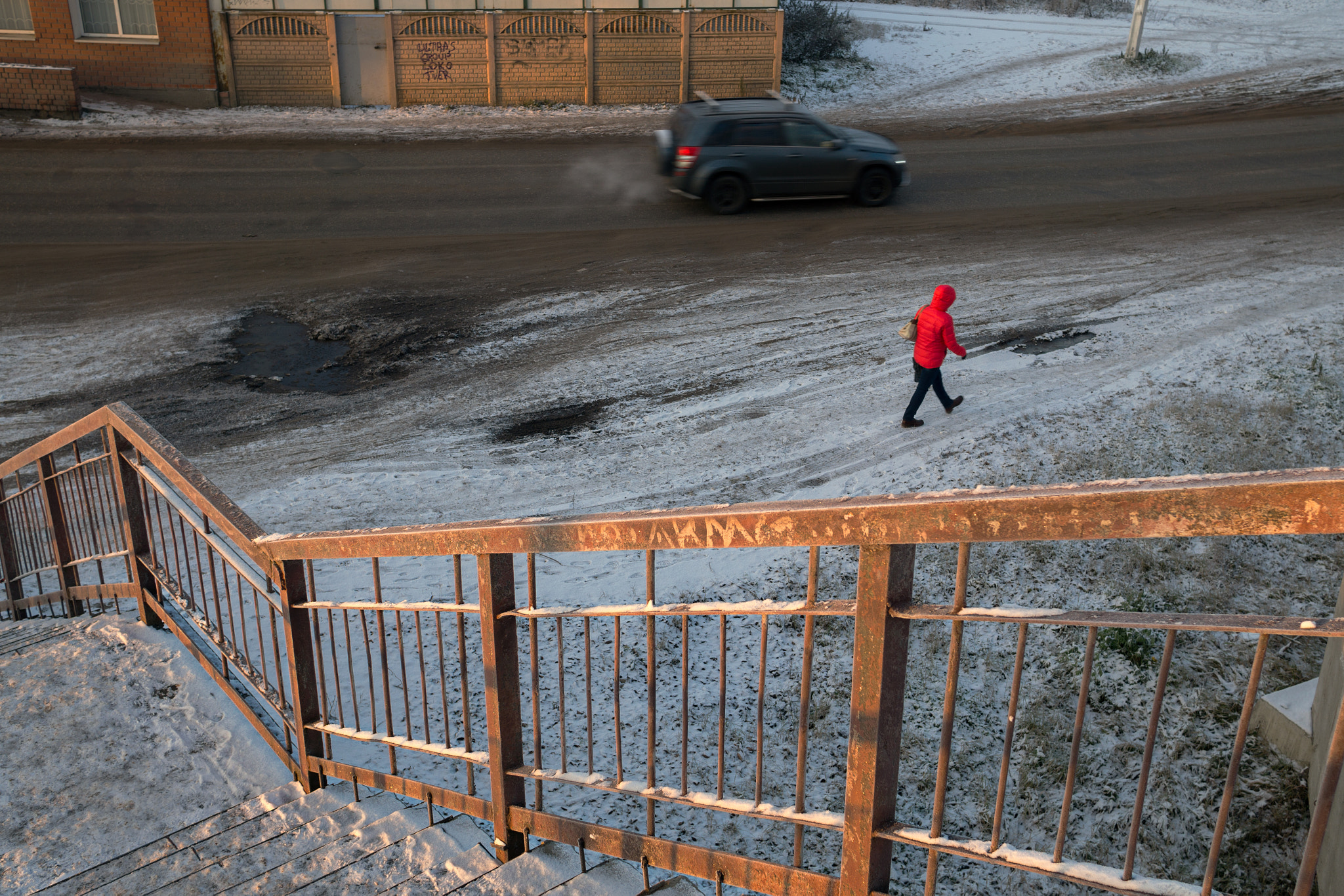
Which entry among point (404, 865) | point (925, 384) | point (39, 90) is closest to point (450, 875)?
point (404, 865)

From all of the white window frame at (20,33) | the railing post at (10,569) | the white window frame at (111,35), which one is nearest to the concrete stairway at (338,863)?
the railing post at (10,569)

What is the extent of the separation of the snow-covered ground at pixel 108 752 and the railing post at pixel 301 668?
0.66 ft

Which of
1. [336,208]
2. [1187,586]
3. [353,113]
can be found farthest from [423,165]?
[1187,586]

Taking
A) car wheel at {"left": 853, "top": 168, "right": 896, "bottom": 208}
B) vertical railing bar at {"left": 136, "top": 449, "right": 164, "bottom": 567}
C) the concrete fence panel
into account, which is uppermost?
the concrete fence panel

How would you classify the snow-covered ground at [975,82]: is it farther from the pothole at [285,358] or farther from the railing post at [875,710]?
the railing post at [875,710]

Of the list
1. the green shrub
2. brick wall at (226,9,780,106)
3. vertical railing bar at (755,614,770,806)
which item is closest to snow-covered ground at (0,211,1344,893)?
vertical railing bar at (755,614,770,806)

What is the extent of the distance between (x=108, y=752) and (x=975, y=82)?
1106 inches

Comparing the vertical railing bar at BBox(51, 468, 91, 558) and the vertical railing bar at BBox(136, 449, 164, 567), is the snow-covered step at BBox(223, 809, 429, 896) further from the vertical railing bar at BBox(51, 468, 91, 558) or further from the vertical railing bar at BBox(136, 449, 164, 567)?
the vertical railing bar at BBox(51, 468, 91, 558)

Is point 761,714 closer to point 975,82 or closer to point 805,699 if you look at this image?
point 805,699

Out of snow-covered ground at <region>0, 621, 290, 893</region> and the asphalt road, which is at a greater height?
the asphalt road

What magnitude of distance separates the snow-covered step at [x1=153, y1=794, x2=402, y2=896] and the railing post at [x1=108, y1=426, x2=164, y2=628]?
2222mm

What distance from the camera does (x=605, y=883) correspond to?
3.32m

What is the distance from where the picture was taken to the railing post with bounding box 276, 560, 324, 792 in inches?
166

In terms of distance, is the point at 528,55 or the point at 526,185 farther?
the point at 528,55
